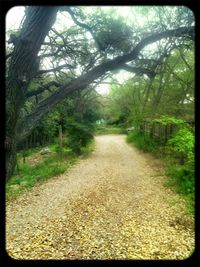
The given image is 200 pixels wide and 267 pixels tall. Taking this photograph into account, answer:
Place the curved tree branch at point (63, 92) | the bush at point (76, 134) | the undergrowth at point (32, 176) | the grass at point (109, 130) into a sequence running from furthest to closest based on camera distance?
the grass at point (109, 130), the bush at point (76, 134), the undergrowth at point (32, 176), the curved tree branch at point (63, 92)

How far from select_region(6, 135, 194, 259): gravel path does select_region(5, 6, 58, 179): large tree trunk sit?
136 cm

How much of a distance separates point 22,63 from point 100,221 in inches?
114

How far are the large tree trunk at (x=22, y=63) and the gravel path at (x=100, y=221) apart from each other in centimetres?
136

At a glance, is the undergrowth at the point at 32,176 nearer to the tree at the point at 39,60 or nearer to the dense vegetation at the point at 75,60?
the dense vegetation at the point at 75,60

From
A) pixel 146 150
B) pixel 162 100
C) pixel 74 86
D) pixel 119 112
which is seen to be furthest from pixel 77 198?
pixel 119 112

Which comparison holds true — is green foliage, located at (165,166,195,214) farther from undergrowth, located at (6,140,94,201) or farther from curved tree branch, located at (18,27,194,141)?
undergrowth, located at (6,140,94,201)

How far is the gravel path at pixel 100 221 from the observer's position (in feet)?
12.0

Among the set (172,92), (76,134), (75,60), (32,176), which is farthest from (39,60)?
(172,92)

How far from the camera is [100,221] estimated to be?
191 inches

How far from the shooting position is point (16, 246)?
12.6ft

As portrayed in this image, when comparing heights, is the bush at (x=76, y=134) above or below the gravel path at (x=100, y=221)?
above

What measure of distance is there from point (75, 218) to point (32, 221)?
28.5 inches

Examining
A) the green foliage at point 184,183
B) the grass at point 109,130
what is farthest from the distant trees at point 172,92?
the grass at point 109,130
